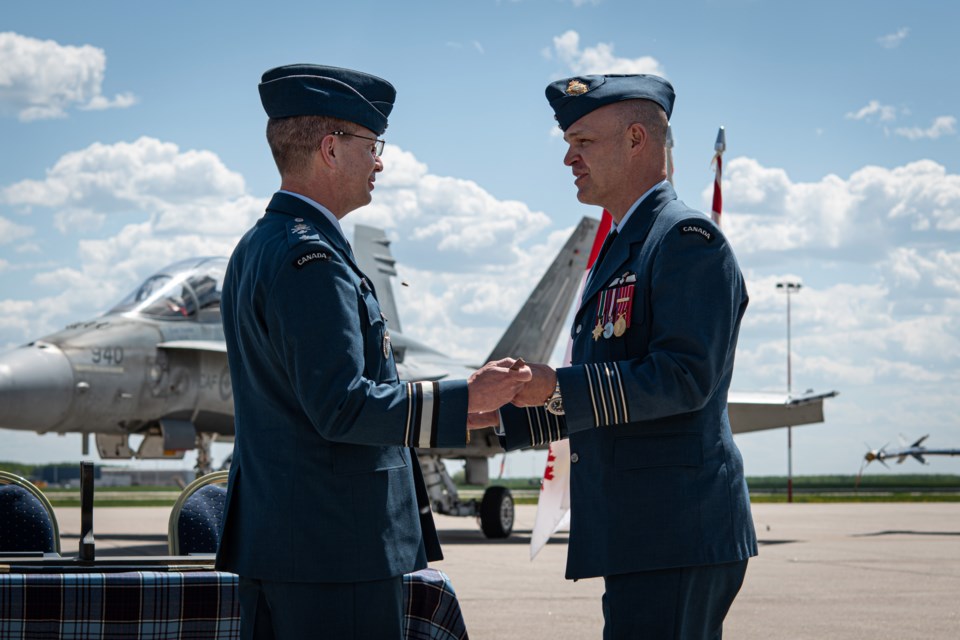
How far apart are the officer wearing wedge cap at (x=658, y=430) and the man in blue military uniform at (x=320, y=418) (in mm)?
265

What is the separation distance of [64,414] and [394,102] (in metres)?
12.8

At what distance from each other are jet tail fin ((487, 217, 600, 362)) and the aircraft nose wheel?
2506mm

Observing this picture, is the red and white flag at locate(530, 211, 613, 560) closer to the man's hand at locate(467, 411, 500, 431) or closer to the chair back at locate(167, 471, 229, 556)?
the chair back at locate(167, 471, 229, 556)

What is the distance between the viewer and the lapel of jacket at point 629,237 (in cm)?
299

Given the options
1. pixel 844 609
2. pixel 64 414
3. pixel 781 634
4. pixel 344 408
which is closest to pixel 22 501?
pixel 344 408

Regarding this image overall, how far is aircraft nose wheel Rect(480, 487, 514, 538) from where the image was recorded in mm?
19250

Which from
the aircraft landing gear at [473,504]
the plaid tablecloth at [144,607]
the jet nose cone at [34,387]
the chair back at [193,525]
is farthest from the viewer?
the aircraft landing gear at [473,504]

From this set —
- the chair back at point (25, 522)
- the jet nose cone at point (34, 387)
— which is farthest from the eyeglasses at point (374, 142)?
the jet nose cone at point (34, 387)

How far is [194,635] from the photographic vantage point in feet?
11.6

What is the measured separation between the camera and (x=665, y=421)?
278cm

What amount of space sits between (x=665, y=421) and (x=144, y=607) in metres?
1.80

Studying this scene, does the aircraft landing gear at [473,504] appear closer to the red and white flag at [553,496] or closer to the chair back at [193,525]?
the red and white flag at [553,496]

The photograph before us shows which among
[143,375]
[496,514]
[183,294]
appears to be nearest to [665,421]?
[143,375]

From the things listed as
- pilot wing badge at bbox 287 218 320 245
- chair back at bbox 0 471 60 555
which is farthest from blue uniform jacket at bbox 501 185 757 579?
chair back at bbox 0 471 60 555
